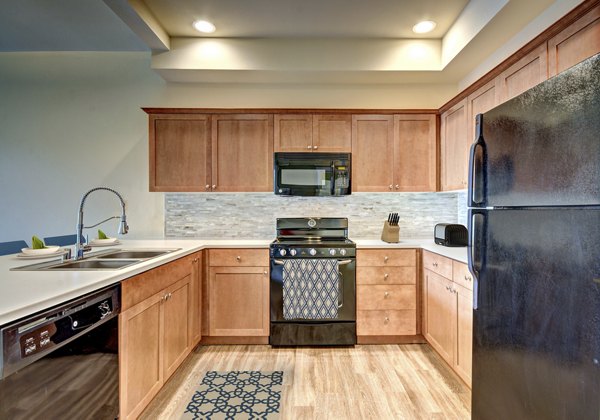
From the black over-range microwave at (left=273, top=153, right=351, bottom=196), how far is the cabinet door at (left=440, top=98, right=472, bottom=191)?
0.96 m

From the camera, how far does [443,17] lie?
7.97 feet

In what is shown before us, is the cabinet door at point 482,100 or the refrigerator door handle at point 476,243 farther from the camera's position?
the cabinet door at point 482,100

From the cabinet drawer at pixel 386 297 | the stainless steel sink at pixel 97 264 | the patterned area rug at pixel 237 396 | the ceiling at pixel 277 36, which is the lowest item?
the patterned area rug at pixel 237 396

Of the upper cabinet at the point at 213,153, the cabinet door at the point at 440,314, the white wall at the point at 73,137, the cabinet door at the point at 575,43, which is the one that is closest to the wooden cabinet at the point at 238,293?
the upper cabinet at the point at 213,153

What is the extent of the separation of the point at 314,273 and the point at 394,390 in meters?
1.02

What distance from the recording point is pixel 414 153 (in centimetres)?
298

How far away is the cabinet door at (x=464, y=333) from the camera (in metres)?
1.89

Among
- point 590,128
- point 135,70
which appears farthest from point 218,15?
point 590,128

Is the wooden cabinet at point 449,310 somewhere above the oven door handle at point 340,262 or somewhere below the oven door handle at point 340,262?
below

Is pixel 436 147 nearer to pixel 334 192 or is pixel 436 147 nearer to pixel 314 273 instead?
pixel 334 192

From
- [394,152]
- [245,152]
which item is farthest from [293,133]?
[394,152]

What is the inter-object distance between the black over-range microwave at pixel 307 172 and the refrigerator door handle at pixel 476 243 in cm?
157

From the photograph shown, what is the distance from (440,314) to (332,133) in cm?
190

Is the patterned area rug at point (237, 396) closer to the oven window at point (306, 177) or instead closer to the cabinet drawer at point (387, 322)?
the cabinet drawer at point (387, 322)
